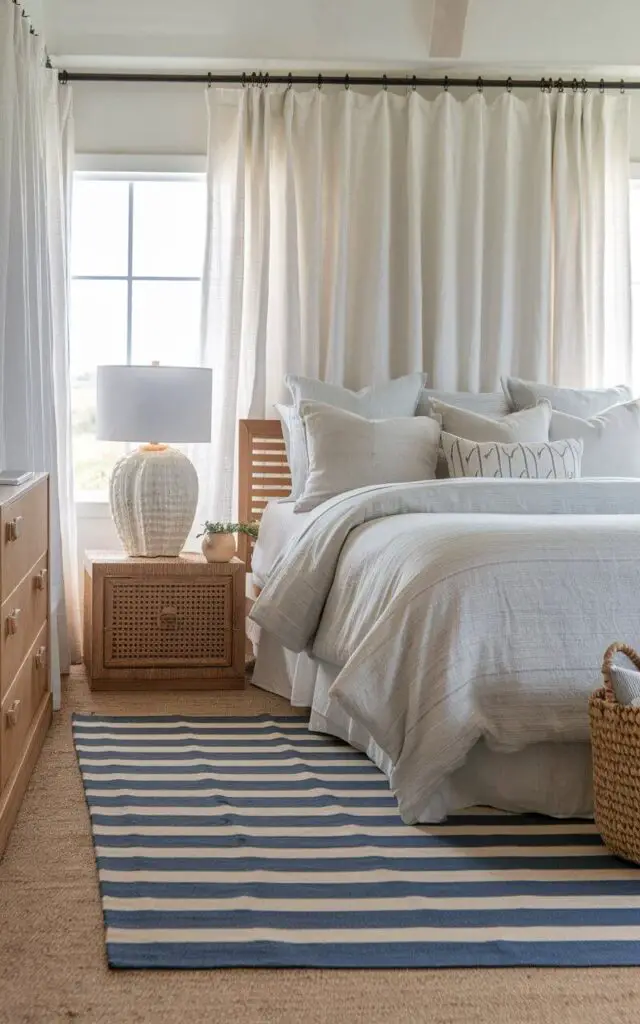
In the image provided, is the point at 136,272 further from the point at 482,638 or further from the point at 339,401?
the point at 482,638

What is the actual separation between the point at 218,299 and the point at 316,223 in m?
0.49

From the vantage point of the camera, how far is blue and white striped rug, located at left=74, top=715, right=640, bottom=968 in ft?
6.54

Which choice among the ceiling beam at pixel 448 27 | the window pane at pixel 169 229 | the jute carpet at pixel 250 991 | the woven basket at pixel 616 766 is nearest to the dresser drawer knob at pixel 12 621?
the jute carpet at pixel 250 991

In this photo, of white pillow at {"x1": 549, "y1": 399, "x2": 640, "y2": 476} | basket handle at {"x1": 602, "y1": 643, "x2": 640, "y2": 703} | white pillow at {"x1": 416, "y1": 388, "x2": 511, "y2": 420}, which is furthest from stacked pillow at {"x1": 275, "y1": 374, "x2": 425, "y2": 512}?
basket handle at {"x1": 602, "y1": 643, "x2": 640, "y2": 703}

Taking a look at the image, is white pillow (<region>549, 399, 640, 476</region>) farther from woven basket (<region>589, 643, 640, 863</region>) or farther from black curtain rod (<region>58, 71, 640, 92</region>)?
woven basket (<region>589, 643, 640, 863</region>)

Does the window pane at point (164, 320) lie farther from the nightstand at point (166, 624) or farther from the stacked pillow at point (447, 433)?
the nightstand at point (166, 624)

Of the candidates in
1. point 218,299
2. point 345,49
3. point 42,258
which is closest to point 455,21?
point 345,49

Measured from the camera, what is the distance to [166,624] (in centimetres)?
409

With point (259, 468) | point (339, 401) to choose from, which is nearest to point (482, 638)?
point (339, 401)

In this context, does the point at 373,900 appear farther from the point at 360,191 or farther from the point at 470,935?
the point at 360,191

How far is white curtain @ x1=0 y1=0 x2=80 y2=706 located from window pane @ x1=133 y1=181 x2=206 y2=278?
1.22 ft

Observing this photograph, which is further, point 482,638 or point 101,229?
point 101,229

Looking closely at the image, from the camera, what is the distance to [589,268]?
193 inches

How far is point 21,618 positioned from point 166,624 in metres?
1.29
